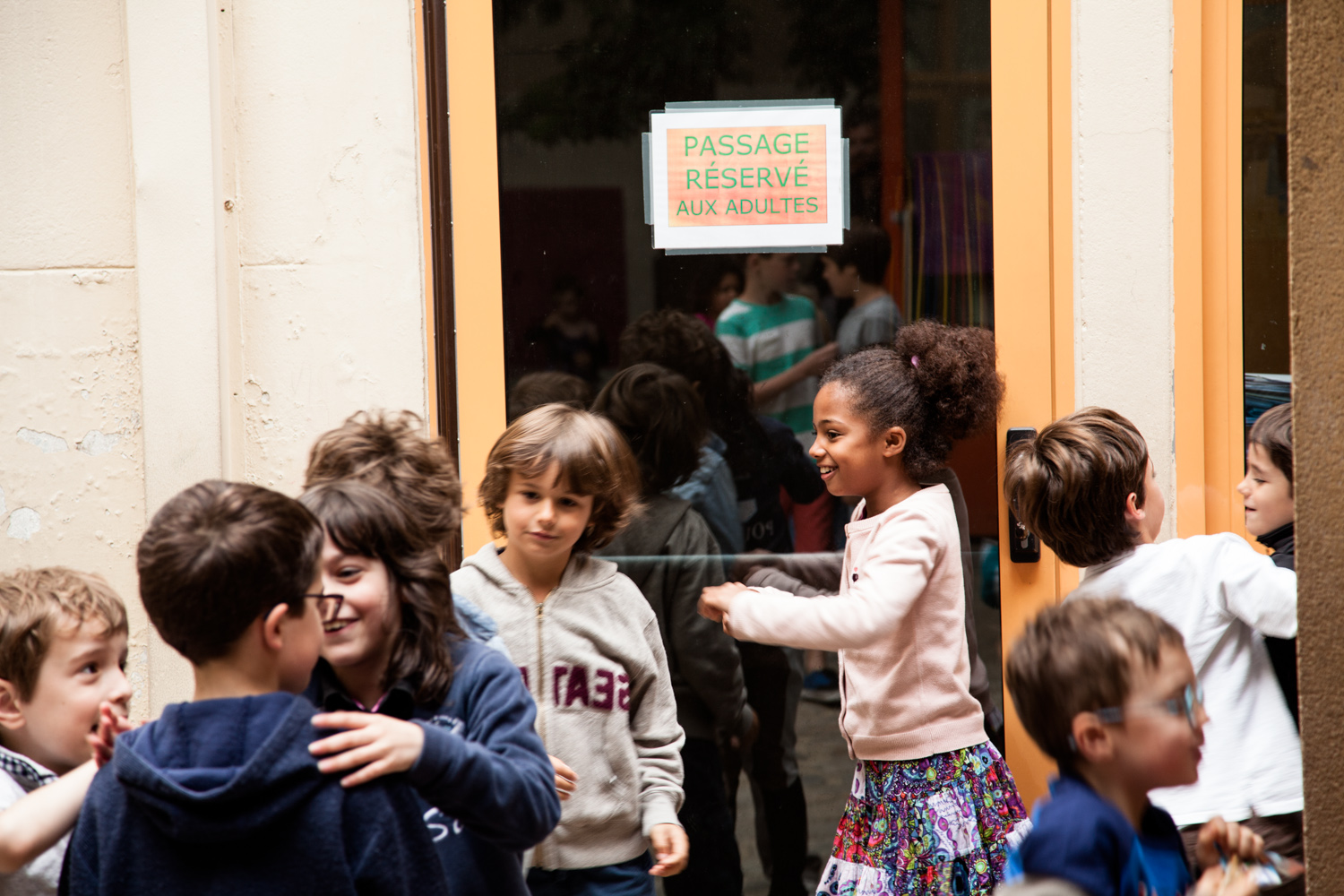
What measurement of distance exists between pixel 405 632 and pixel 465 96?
1.62m

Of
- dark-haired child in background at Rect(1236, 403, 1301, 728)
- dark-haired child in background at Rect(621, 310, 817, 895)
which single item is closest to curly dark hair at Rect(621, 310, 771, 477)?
dark-haired child in background at Rect(621, 310, 817, 895)

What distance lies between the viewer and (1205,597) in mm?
2049

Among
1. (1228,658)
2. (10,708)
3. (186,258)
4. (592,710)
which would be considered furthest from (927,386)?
(10,708)

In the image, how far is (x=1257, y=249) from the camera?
2.68m

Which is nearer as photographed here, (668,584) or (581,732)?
(581,732)

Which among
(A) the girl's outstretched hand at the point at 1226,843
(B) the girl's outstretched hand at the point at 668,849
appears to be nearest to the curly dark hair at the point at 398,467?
(B) the girl's outstretched hand at the point at 668,849

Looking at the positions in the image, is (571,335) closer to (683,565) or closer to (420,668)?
(683,565)

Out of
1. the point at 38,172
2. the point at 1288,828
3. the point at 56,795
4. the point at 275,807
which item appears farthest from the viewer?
the point at 38,172

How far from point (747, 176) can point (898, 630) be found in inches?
45.7

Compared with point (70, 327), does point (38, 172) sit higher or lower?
higher

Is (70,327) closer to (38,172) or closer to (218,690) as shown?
(38,172)

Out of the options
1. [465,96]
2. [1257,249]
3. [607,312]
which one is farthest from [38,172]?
[1257,249]

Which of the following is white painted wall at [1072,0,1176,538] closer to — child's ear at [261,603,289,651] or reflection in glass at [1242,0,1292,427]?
reflection in glass at [1242,0,1292,427]

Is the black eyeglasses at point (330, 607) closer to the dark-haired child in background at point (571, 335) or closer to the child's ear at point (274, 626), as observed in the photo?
the child's ear at point (274, 626)
